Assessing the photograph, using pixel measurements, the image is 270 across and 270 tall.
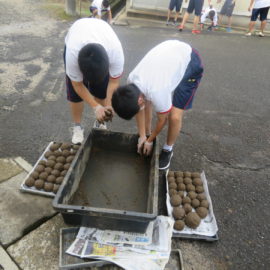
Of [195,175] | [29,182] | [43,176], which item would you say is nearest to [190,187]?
[195,175]

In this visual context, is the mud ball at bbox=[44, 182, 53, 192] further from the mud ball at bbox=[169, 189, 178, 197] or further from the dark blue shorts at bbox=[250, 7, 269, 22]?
the dark blue shorts at bbox=[250, 7, 269, 22]

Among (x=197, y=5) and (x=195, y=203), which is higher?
(x=197, y=5)

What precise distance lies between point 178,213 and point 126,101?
41.9 inches

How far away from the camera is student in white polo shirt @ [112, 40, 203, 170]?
1.63 m

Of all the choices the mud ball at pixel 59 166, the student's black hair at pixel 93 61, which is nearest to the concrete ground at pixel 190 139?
the mud ball at pixel 59 166

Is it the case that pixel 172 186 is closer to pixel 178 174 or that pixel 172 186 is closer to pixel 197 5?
pixel 178 174

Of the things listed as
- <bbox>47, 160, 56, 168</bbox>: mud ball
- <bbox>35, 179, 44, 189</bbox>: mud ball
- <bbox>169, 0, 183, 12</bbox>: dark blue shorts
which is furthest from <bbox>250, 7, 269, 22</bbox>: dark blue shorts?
<bbox>35, 179, 44, 189</bbox>: mud ball

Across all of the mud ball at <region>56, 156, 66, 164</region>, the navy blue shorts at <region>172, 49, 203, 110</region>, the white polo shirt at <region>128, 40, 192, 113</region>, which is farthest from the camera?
the mud ball at <region>56, 156, 66, 164</region>

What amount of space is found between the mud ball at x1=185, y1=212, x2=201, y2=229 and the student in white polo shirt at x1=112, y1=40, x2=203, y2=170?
74 centimetres

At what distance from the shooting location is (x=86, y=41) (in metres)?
1.82

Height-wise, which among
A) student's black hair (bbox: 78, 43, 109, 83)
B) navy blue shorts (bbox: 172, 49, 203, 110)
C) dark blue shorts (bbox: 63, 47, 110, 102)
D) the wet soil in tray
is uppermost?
student's black hair (bbox: 78, 43, 109, 83)

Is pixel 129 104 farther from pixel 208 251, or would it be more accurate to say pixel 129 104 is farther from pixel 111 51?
pixel 208 251

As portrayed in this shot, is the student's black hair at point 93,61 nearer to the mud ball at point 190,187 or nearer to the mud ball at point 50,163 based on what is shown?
the mud ball at point 50,163

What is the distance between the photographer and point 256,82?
15.3 ft
